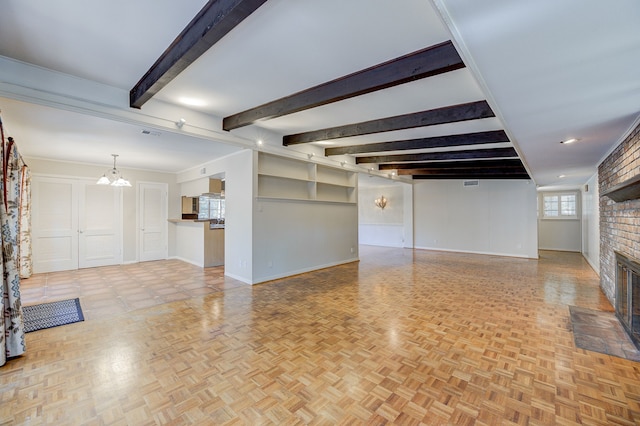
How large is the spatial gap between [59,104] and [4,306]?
213cm

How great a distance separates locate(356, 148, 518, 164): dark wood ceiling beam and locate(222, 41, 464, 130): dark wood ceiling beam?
376cm

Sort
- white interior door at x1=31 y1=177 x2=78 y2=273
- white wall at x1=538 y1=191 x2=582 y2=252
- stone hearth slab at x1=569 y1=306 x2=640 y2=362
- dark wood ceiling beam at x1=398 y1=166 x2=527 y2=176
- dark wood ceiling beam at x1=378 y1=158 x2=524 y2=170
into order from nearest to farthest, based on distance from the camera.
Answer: stone hearth slab at x1=569 y1=306 x2=640 y2=362
white interior door at x1=31 y1=177 x2=78 y2=273
dark wood ceiling beam at x1=378 y1=158 x2=524 y2=170
dark wood ceiling beam at x1=398 y1=166 x2=527 y2=176
white wall at x1=538 y1=191 x2=582 y2=252

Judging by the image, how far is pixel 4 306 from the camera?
8.28 ft

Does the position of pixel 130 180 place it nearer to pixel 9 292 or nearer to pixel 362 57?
pixel 9 292

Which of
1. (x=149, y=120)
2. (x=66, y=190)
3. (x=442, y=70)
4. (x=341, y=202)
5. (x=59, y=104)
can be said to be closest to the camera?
(x=442, y=70)

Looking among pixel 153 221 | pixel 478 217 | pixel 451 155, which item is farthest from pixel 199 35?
pixel 478 217

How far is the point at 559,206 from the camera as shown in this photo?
1001cm

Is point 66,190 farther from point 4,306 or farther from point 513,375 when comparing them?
point 513,375

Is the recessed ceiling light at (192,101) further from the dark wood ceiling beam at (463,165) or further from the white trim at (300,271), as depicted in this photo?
the dark wood ceiling beam at (463,165)

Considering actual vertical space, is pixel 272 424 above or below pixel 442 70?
below

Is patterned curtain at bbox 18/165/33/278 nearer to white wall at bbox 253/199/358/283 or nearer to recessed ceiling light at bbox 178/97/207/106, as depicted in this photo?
recessed ceiling light at bbox 178/97/207/106

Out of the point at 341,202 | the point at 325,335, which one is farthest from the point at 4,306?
the point at 341,202

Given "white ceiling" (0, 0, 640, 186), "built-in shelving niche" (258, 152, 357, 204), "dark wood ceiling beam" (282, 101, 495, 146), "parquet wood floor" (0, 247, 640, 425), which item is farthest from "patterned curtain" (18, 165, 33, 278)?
"dark wood ceiling beam" (282, 101, 495, 146)

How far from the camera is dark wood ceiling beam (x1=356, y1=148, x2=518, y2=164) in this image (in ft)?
18.4
